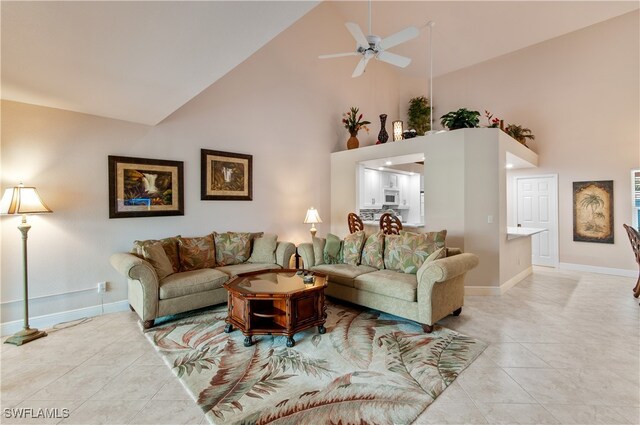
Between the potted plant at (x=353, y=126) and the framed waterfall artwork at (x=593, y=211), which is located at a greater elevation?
the potted plant at (x=353, y=126)

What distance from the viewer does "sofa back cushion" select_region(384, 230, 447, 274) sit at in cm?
343

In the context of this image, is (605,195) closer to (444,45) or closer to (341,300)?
(444,45)

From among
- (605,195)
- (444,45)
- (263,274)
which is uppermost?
(444,45)

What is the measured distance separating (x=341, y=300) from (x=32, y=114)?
419 cm

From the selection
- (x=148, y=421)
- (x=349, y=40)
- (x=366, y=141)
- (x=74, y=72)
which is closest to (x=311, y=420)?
(x=148, y=421)

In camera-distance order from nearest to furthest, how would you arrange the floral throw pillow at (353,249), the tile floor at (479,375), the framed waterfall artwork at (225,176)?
the tile floor at (479,375)
the floral throw pillow at (353,249)
the framed waterfall artwork at (225,176)

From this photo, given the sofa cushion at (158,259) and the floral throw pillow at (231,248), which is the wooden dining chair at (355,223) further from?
the sofa cushion at (158,259)

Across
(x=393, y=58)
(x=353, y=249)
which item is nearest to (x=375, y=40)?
(x=393, y=58)

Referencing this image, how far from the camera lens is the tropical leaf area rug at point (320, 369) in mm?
1802

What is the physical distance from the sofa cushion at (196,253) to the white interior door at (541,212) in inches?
264

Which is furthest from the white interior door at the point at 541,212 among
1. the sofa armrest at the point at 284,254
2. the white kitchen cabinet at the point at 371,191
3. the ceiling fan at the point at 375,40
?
the sofa armrest at the point at 284,254

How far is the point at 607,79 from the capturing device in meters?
5.49

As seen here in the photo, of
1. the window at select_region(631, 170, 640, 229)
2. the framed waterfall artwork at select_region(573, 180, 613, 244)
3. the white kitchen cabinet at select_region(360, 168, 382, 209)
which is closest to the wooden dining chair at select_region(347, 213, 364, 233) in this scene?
the white kitchen cabinet at select_region(360, 168, 382, 209)

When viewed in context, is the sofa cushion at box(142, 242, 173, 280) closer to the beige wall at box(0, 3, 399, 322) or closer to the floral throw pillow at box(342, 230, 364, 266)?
the beige wall at box(0, 3, 399, 322)
